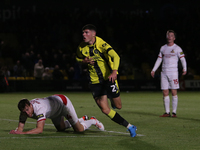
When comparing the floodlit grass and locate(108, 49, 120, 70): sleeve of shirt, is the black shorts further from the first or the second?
the floodlit grass

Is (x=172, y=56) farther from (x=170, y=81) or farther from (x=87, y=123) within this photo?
(x=87, y=123)

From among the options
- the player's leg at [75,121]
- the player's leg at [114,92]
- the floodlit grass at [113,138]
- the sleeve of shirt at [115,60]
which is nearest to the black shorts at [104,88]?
the player's leg at [114,92]

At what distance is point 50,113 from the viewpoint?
732 centimetres

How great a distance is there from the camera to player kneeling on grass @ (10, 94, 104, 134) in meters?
6.96

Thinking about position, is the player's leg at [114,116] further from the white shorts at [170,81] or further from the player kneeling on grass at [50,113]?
the white shorts at [170,81]

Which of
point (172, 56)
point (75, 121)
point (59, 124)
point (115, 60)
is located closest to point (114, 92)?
point (115, 60)

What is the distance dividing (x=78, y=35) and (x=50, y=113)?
832 inches

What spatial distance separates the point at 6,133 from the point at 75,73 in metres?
16.5

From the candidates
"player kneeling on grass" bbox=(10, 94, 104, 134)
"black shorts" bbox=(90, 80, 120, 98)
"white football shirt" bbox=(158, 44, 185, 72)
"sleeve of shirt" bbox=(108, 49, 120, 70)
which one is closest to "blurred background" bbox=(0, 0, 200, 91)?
"white football shirt" bbox=(158, 44, 185, 72)

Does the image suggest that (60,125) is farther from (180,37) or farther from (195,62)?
(180,37)

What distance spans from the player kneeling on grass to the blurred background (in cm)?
1507

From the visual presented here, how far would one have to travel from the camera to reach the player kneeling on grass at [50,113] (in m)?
6.96

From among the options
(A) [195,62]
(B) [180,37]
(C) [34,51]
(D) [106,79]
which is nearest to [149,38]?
(B) [180,37]

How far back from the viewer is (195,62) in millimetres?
27203
